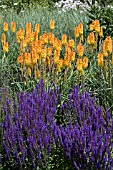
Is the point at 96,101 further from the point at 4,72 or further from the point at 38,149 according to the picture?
the point at 4,72

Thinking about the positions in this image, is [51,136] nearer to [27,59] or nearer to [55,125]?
[55,125]

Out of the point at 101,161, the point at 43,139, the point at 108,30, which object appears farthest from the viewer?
the point at 108,30

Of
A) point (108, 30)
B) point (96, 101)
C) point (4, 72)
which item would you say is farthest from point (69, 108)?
point (108, 30)

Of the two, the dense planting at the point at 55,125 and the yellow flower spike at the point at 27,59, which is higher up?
the yellow flower spike at the point at 27,59

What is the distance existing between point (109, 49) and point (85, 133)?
134 cm

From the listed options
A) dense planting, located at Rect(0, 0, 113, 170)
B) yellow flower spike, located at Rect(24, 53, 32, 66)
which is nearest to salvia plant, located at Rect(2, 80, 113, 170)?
dense planting, located at Rect(0, 0, 113, 170)

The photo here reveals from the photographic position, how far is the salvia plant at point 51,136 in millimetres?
2738

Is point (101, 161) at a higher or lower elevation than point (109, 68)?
lower

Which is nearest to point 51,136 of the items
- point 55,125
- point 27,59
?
point 55,125

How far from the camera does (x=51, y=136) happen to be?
305 cm

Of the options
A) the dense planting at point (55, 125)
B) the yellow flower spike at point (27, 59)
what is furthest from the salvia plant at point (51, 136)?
the yellow flower spike at point (27, 59)

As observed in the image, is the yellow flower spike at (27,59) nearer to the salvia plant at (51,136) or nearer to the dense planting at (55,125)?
the dense planting at (55,125)

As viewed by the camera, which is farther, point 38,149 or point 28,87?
point 28,87

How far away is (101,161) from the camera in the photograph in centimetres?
271
